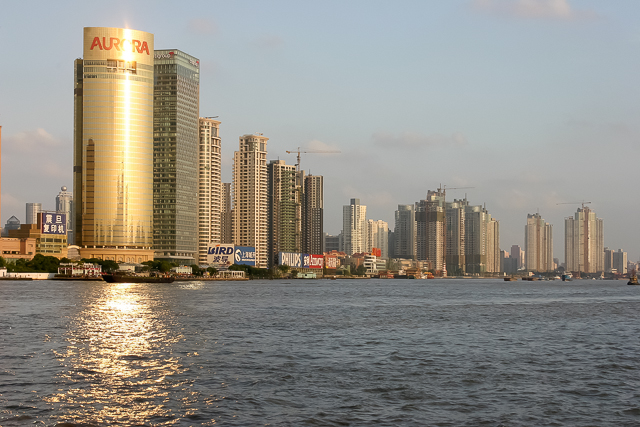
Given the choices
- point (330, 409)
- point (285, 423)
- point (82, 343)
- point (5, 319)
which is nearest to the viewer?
point (285, 423)

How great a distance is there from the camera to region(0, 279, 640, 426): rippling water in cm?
3031

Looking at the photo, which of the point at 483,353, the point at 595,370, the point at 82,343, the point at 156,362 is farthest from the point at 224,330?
the point at 595,370

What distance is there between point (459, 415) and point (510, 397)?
5125 millimetres

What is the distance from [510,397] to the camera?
112ft

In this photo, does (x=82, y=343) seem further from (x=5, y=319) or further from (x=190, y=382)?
(x=5, y=319)

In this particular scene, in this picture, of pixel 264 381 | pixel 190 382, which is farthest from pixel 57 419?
pixel 264 381

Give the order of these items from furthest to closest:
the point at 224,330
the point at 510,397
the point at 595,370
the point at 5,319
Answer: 1. the point at 5,319
2. the point at 224,330
3. the point at 595,370
4. the point at 510,397

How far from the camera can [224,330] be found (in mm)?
64875

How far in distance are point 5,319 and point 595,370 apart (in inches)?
2326

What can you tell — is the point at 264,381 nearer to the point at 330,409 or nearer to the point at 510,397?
the point at 330,409

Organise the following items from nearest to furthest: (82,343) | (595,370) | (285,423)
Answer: (285,423), (595,370), (82,343)

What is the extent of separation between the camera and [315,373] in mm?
40594

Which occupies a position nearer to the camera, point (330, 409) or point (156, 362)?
point (330, 409)

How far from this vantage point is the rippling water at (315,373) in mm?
30312
